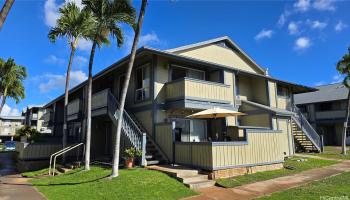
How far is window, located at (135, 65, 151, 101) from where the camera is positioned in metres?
17.0

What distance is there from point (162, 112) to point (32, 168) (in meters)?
10.8

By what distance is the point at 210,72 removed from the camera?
19172mm

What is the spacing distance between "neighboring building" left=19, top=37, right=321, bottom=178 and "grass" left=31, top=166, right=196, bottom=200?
88.3 inches

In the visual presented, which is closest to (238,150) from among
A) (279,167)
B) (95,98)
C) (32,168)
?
(279,167)

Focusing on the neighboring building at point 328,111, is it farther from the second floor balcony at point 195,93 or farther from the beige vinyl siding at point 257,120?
the second floor balcony at point 195,93

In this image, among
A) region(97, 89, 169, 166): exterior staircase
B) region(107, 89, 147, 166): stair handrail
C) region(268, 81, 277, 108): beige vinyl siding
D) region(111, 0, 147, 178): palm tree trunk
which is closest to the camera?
region(111, 0, 147, 178): palm tree trunk

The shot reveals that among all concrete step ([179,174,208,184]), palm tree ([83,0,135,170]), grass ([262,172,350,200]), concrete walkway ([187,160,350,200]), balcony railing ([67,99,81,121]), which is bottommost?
concrete walkway ([187,160,350,200])

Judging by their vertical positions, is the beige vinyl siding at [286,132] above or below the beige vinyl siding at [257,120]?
below

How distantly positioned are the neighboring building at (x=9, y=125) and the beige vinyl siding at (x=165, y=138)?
76.1 meters

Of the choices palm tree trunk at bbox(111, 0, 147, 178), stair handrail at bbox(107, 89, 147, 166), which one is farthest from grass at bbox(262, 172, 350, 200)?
stair handrail at bbox(107, 89, 147, 166)

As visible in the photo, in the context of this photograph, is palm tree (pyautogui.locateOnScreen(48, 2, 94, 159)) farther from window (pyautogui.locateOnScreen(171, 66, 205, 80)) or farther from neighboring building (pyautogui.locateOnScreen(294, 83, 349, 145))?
neighboring building (pyautogui.locateOnScreen(294, 83, 349, 145))

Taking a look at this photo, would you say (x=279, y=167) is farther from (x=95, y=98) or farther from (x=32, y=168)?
(x=32, y=168)

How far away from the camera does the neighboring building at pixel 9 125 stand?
7888 cm

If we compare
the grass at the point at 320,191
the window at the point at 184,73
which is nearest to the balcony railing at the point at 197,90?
the window at the point at 184,73
